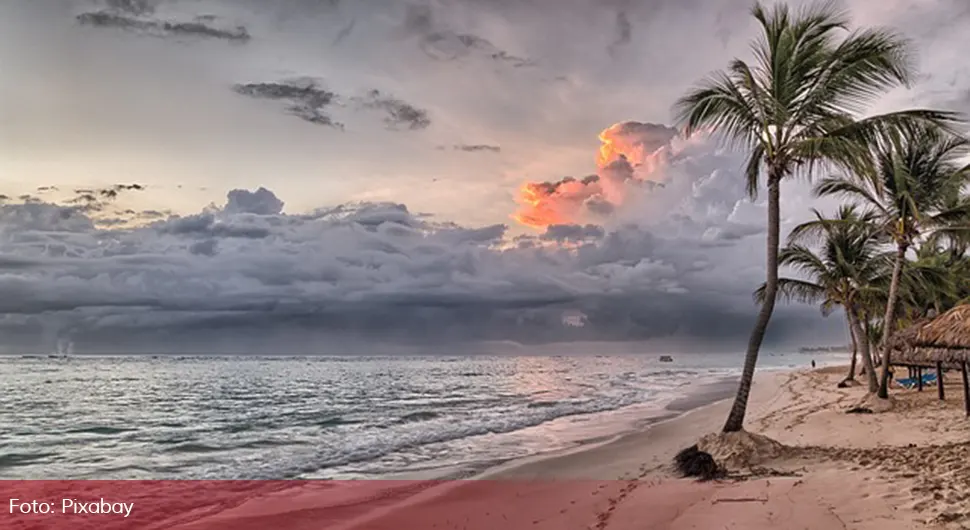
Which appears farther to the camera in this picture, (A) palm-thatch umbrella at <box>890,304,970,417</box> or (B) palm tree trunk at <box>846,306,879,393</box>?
(B) palm tree trunk at <box>846,306,879,393</box>

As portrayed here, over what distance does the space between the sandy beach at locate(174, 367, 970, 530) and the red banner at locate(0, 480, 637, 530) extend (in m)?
0.04

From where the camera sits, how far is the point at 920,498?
20.9ft

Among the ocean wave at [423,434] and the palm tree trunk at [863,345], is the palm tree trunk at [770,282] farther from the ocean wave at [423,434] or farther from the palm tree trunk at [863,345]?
the palm tree trunk at [863,345]

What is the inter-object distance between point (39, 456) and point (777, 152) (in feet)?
62.7

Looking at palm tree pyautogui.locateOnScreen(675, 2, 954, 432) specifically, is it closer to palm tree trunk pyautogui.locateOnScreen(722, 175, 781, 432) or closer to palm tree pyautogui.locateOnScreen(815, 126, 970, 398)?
palm tree trunk pyautogui.locateOnScreen(722, 175, 781, 432)

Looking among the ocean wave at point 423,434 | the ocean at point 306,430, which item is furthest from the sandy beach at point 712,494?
the ocean wave at point 423,434

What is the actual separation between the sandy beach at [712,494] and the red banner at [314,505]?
4 cm

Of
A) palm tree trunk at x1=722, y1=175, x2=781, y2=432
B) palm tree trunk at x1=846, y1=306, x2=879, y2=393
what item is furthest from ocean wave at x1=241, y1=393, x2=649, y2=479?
palm tree trunk at x1=846, y1=306, x2=879, y2=393

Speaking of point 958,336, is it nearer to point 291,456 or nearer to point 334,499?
point 334,499

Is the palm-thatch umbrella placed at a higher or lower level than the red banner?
higher

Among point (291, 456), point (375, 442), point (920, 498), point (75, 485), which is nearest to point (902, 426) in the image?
point (920, 498)

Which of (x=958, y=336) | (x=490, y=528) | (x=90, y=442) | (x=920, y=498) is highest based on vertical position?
(x=958, y=336)

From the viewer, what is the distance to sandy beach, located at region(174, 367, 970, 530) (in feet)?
21.1

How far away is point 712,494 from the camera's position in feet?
25.5
